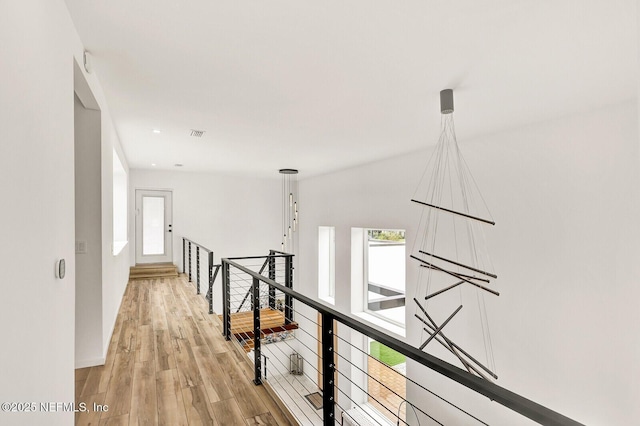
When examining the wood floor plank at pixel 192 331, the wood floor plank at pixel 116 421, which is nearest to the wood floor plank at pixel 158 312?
the wood floor plank at pixel 192 331

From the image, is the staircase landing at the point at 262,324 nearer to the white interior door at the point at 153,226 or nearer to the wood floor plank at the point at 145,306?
the wood floor plank at the point at 145,306

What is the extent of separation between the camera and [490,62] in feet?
7.06

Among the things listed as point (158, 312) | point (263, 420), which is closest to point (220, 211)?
point (158, 312)

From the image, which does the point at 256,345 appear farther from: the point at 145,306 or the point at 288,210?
the point at 288,210

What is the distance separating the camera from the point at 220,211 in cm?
790

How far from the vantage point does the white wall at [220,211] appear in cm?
738

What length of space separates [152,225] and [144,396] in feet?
18.5

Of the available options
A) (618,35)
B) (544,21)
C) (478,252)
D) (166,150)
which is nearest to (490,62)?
(544,21)

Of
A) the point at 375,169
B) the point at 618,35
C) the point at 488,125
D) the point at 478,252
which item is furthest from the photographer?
the point at 375,169

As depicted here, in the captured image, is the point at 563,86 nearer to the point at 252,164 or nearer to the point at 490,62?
the point at 490,62

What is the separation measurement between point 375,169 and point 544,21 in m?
3.92

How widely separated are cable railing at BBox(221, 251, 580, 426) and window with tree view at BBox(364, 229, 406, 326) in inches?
25.8

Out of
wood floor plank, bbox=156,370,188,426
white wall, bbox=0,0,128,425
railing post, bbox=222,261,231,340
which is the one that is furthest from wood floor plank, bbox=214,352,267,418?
white wall, bbox=0,0,128,425

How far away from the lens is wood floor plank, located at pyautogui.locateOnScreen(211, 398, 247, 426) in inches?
81.9
